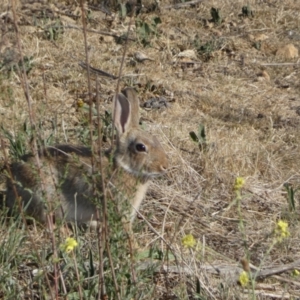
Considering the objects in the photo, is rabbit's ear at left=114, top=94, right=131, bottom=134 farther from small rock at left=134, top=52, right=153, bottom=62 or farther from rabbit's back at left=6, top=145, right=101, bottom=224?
small rock at left=134, top=52, right=153, bottom=62

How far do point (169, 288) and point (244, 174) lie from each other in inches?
70.2

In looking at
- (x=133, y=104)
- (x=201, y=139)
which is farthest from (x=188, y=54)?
(x=133, y=104)

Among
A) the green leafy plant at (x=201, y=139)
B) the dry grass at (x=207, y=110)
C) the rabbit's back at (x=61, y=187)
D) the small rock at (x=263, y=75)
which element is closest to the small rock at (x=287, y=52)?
the dry grass at (x=207, y=110)

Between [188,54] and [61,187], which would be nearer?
[61,187]

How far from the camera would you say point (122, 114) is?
556 cm

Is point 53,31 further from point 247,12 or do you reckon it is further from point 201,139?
point 201,139

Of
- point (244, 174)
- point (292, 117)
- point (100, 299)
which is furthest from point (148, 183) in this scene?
point (292, 117)

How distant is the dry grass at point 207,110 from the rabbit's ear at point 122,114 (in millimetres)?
443

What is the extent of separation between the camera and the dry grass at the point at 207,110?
5117 mm

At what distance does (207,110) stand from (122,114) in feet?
5.85

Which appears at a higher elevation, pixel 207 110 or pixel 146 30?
pixel 146 30

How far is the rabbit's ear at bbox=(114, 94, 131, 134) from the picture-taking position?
5469mm

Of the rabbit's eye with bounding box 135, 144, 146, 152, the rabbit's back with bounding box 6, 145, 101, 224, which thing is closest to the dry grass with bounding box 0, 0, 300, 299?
the rabbit's back with bounding box 6, 145, 101, 224

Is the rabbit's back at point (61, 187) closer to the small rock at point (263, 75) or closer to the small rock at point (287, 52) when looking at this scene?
the small rock at point (263, 75)
